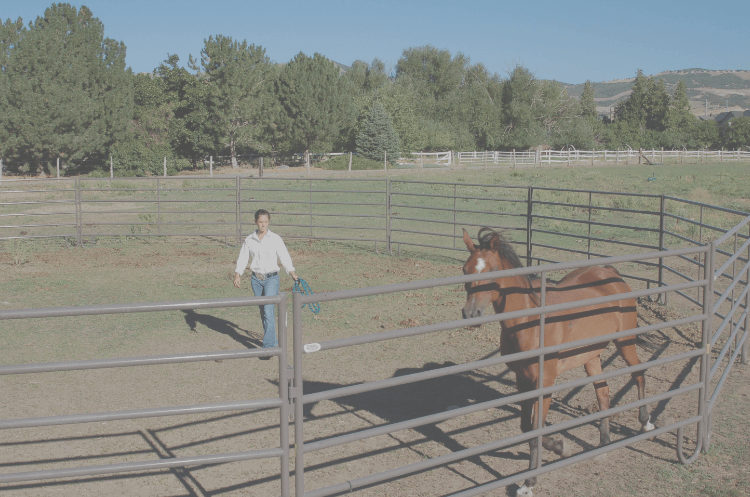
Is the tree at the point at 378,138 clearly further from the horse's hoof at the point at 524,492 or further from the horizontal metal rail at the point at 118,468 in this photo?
the horizontal metal rail at the point at 118,468

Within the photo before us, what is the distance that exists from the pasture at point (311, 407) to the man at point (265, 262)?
51 centimetres

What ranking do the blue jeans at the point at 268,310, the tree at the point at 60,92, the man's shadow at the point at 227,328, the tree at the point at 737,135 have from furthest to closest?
the tree at the point at 737,135 < the tree at the point at 60,92 < the man's shadow at the point at 227,328 < the blue jeans at the point at 268,310

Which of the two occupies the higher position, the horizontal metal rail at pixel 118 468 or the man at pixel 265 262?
the man at pixel 265 262

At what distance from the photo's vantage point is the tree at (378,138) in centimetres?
4753

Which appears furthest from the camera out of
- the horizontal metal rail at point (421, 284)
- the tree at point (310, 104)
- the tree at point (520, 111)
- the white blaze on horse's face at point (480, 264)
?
the tree at point (520, 111)

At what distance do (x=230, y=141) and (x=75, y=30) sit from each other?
541 inches

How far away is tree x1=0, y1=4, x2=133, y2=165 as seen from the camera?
35.2 meters

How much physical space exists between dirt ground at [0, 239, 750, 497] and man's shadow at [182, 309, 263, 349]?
0.10 feet

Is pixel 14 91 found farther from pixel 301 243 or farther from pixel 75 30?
pixel 301 243

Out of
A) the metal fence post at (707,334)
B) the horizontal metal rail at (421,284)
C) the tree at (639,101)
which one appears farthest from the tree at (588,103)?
the horizontal metal rail at (421,284)

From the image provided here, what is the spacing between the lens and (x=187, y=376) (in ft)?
20.2

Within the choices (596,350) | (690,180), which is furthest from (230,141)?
(596,350)

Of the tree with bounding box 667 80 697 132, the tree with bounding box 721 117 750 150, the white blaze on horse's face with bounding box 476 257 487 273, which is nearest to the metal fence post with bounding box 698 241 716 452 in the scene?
the white blaze on horse's face with bounding box 476 257 487 273

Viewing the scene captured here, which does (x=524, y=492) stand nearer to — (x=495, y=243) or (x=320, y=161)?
(x=495, y=243)
